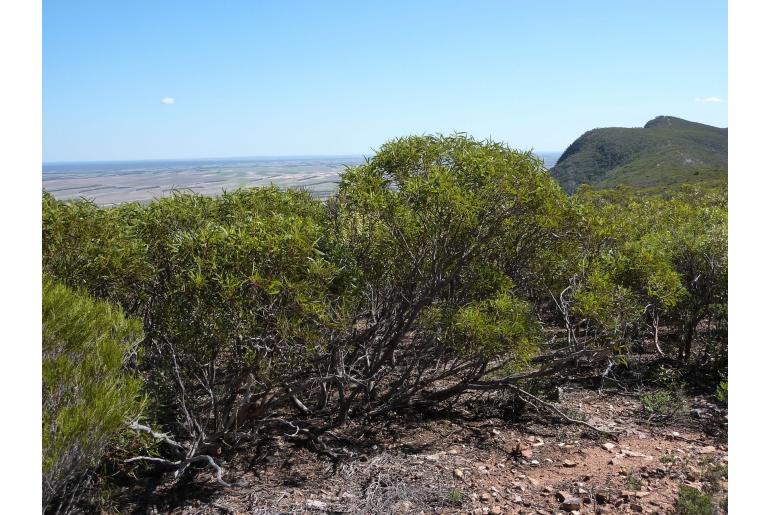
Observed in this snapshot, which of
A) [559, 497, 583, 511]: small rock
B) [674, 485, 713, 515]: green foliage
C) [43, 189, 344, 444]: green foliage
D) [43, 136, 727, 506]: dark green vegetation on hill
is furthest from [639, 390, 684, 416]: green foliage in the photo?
[43, 189, 344, 444]: green foliage

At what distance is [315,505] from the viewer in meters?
6.37

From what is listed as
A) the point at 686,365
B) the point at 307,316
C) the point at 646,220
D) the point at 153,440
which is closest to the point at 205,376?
the point at 153,440

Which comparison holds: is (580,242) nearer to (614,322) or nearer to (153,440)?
(614,322)

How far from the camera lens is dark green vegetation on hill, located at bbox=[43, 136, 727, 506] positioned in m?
5.73

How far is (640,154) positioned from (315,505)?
13722cm

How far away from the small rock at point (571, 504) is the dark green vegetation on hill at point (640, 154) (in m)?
92.3

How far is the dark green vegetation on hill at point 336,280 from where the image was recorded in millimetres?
5727

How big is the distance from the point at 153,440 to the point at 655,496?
217 inches

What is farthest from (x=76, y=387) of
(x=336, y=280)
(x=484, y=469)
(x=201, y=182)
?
(x=201, y=182)

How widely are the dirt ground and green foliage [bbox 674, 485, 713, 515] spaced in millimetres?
201

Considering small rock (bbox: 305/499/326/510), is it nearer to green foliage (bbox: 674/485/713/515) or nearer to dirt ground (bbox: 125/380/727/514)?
dirt ground (bbox: 125/380/727/514)

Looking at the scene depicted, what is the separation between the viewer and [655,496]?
625 centimetres

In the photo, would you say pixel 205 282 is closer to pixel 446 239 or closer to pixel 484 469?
pixel 446 239
